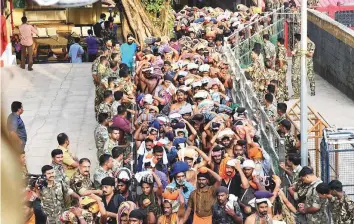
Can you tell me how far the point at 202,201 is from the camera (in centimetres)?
749

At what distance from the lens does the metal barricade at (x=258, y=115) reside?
9598 mm

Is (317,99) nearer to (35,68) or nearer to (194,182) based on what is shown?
(35,68)

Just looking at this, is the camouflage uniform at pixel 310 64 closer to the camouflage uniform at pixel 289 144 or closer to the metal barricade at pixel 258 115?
the metal barricade at pixel 258 115

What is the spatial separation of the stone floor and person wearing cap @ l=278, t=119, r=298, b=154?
338 cm

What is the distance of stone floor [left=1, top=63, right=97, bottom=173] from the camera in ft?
45.3

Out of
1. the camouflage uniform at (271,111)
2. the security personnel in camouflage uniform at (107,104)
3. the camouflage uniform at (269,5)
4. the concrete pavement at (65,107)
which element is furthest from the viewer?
the camouflage uniform at (269,5)

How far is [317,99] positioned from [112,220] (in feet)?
42.3

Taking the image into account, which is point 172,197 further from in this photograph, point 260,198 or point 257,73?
point 257,73

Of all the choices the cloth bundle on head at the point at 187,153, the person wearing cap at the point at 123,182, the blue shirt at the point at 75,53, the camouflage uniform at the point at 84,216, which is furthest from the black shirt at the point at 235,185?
the blue shirt at the point at 75,53

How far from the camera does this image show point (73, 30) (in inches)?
1069

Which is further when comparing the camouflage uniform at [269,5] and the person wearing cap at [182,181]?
the camouflage uniform at [269,5]

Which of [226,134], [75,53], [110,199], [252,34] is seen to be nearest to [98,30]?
[75,53]

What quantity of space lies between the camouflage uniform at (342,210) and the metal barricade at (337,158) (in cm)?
167

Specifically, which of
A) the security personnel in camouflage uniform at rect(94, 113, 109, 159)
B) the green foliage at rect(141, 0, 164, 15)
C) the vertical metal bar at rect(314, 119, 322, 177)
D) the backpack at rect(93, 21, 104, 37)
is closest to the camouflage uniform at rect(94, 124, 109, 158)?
the security personnel in camouflage uniform at rect(94, 113, 109, 159)
